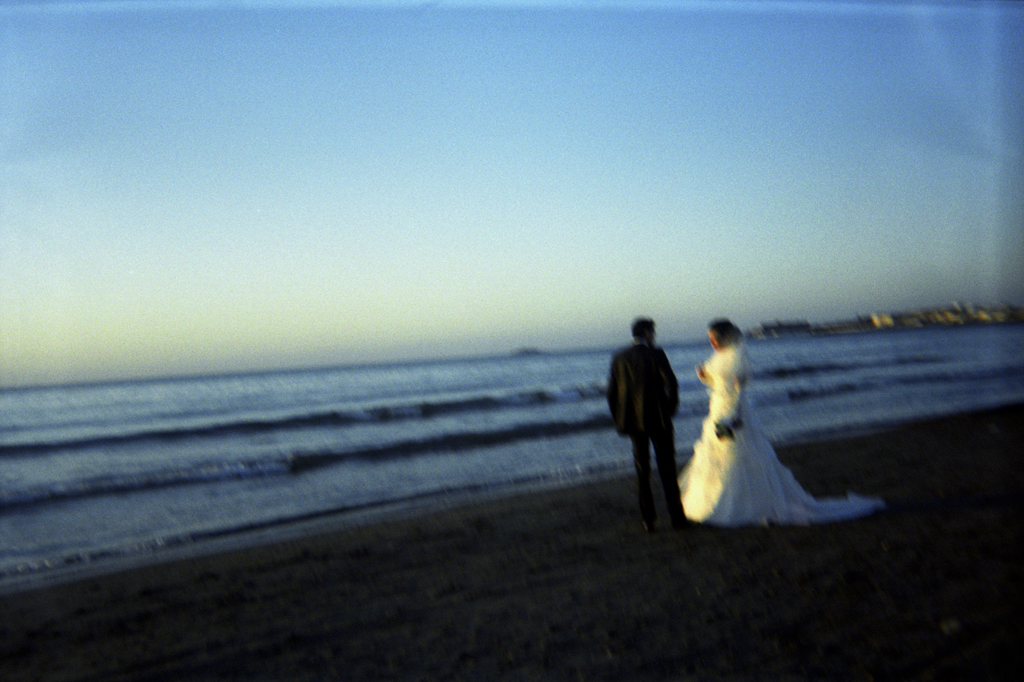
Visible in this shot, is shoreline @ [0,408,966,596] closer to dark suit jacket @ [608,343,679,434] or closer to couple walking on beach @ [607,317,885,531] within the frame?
couple walking on beach @ [607,317,885,531]

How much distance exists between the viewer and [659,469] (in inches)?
241

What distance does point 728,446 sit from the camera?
20.2ft

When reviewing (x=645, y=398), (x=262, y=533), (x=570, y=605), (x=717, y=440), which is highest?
(x=645, y=398)

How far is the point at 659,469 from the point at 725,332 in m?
1.34

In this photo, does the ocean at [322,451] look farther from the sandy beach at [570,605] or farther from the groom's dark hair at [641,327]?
the groom's dark hair at [641,327]

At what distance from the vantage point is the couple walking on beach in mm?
5973

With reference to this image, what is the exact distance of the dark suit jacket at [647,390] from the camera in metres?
5.95

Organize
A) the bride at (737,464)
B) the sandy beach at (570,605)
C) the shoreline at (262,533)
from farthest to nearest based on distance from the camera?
the shoreline at (262,533), the bride at (737,464), the sandy beach at (570,605)

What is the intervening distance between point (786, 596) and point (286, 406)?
92.9 ft

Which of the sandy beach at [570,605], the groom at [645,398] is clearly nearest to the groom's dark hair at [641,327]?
the groom at [645,398]

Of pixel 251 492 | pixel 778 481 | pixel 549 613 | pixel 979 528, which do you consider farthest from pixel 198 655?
pixel 251 492

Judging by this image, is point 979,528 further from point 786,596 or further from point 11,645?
point 11,645

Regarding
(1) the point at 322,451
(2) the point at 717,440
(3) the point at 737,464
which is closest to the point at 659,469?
(2) the point at 717,440

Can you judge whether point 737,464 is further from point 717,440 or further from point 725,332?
point 725,332
